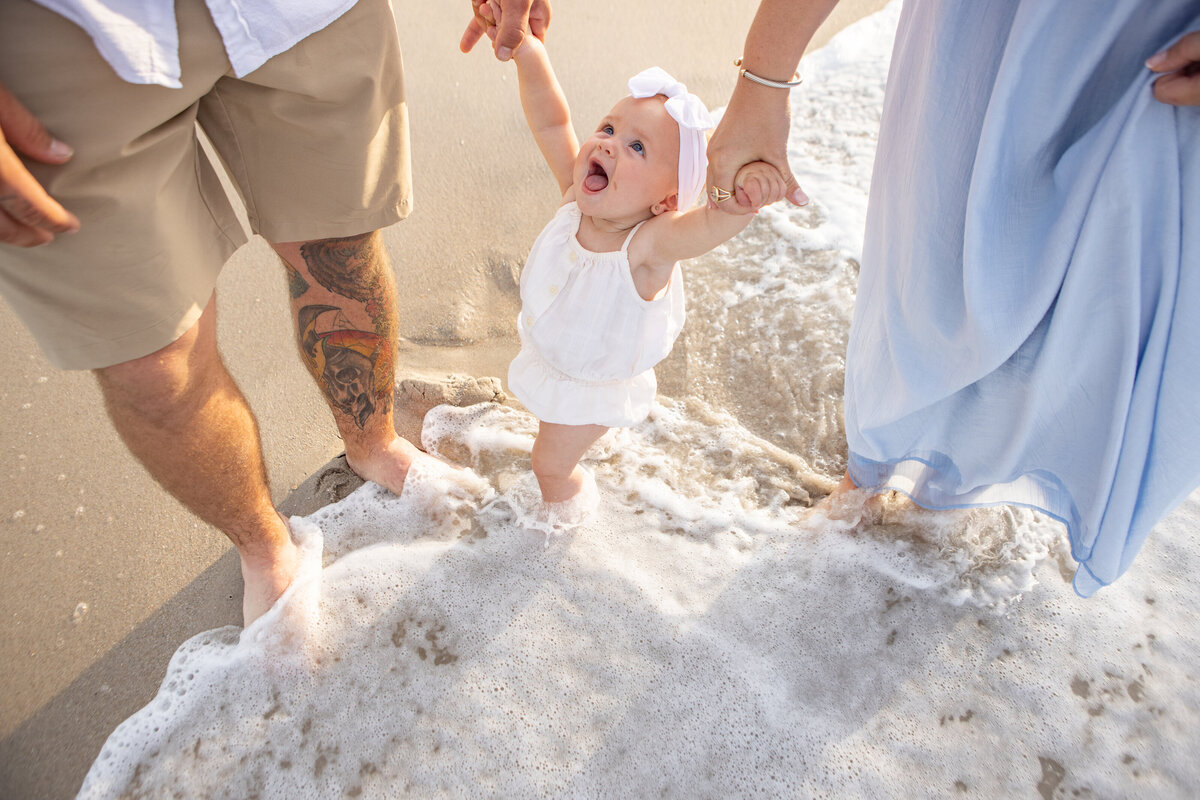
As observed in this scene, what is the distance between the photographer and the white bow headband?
141 centimetres

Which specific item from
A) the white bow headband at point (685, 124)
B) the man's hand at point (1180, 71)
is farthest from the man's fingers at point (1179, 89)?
the white bow headband at point (685, 124)

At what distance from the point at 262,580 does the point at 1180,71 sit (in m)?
2.12

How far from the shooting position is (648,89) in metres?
1.43

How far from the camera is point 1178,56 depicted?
1.00m

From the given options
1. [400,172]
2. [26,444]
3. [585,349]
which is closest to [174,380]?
[400,172]

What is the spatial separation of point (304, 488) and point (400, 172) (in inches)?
39.2

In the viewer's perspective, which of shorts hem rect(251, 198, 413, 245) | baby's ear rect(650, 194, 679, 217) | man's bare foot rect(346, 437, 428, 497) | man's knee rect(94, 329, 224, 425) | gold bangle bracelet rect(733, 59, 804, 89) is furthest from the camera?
man's bare foot rect(346, 437, 428, 497)

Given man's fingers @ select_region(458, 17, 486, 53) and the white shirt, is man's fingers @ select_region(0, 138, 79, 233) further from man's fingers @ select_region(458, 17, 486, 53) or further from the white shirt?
man's fingers @ select_region(458, 17, 486, 53)

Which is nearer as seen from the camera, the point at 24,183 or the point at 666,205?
the point at 24,183

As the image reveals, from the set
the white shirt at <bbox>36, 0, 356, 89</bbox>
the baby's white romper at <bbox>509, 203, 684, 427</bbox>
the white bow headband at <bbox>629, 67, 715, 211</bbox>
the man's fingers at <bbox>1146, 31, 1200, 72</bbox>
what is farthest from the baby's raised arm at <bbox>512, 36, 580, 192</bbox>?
the man's fingers at <bbox>1146, 31, 1200, 72</bbox>

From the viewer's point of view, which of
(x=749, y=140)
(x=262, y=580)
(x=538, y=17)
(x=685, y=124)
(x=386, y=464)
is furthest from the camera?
(x=386, y=464)

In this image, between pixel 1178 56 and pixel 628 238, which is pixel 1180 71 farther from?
pixel 628 238

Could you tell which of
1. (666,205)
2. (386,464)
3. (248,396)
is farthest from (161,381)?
(666,205)

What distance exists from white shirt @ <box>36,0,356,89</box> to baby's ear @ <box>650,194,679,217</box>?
74 cm
